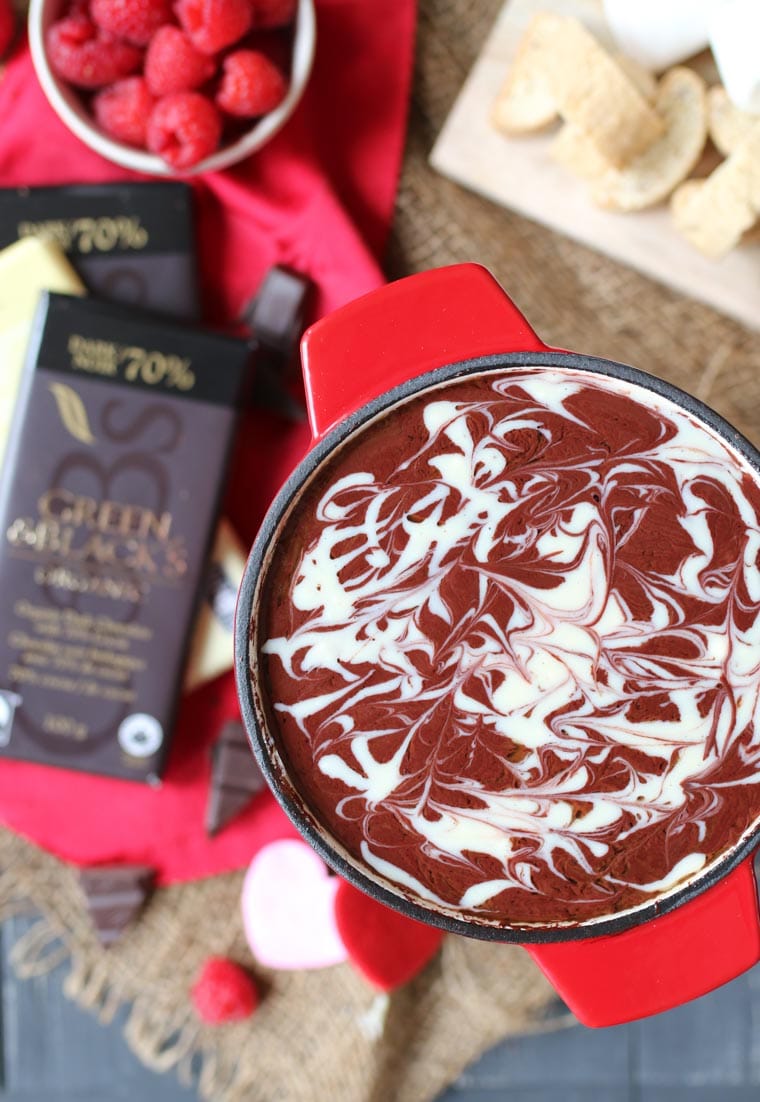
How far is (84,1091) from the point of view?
5.48 feet

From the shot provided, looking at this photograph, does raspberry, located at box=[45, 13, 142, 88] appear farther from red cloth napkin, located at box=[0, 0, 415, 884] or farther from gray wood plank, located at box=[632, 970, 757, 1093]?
gray wood plank, located at box=[632, 970, 757, 1093]

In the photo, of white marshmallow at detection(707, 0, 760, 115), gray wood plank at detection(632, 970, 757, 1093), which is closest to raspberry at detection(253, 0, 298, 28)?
white marshmallow at detection(707, 0, 760, 115)

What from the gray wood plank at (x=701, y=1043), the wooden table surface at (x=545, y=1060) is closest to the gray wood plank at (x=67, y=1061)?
the wooden table surface at (x=545, y=1060)

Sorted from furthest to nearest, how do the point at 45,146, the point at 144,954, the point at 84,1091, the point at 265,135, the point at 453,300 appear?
1. the point at 84,1091
2. the point at 144,954
3. the point at 45,146
4. the point at 265,135
5. the point at 453,300

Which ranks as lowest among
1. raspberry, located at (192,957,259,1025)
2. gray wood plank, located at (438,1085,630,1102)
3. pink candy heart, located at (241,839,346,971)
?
gray wood plank, located at (438,1085,630,1102)

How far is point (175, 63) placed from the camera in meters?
1.19

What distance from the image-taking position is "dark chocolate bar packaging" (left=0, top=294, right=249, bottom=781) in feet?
4.23

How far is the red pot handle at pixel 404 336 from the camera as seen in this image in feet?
2.86

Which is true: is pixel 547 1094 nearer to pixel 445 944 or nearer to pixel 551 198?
pixel 445 944

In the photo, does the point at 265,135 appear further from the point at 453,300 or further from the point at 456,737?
the point at 456,737

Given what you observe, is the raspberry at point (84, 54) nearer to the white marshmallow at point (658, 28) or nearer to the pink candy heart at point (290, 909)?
the white marshmallow at point (658, 28)

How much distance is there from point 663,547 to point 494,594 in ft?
0.49

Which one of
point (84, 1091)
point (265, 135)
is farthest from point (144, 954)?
point (265, 135)

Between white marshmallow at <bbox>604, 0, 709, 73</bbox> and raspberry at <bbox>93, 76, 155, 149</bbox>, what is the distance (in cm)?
55
